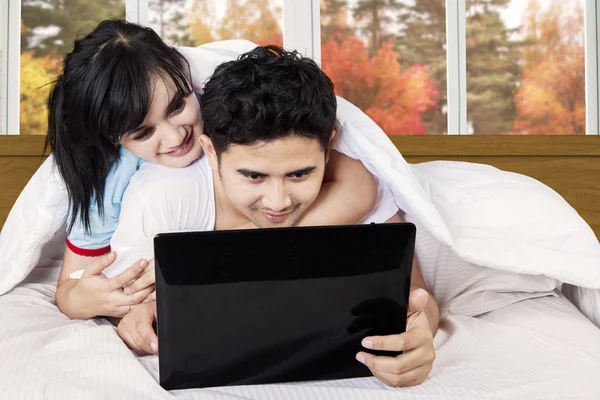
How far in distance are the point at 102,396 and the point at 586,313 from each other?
3.05 feet

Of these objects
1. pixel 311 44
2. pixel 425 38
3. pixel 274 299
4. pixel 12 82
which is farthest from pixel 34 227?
pixel 425 38

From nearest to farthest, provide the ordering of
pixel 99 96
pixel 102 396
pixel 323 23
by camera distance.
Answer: pixel 102 396
pixel 99 96
pixel 323 23

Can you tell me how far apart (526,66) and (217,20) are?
5.11ft

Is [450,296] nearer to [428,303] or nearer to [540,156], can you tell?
[428,303]

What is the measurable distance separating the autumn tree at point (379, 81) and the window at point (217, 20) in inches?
18.6

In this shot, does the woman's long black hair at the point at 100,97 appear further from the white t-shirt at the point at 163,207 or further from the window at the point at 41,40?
the window at the point at 41,40

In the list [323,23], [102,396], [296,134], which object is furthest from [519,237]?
[323,23]

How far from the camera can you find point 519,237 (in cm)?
121

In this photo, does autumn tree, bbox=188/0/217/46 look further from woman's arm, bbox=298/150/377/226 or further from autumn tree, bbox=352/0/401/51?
woman's arm, bbox=298/150/377/226

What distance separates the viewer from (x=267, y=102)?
3.57ft

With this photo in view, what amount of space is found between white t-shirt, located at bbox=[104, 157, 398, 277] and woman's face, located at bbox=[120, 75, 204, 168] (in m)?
0.03

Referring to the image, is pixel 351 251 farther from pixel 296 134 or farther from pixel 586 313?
pixel 586 313

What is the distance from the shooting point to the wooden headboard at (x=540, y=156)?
1.93 metres

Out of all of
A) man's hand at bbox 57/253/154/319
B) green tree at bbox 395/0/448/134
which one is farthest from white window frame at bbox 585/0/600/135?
man's hand at bbox 57/253/154/319
